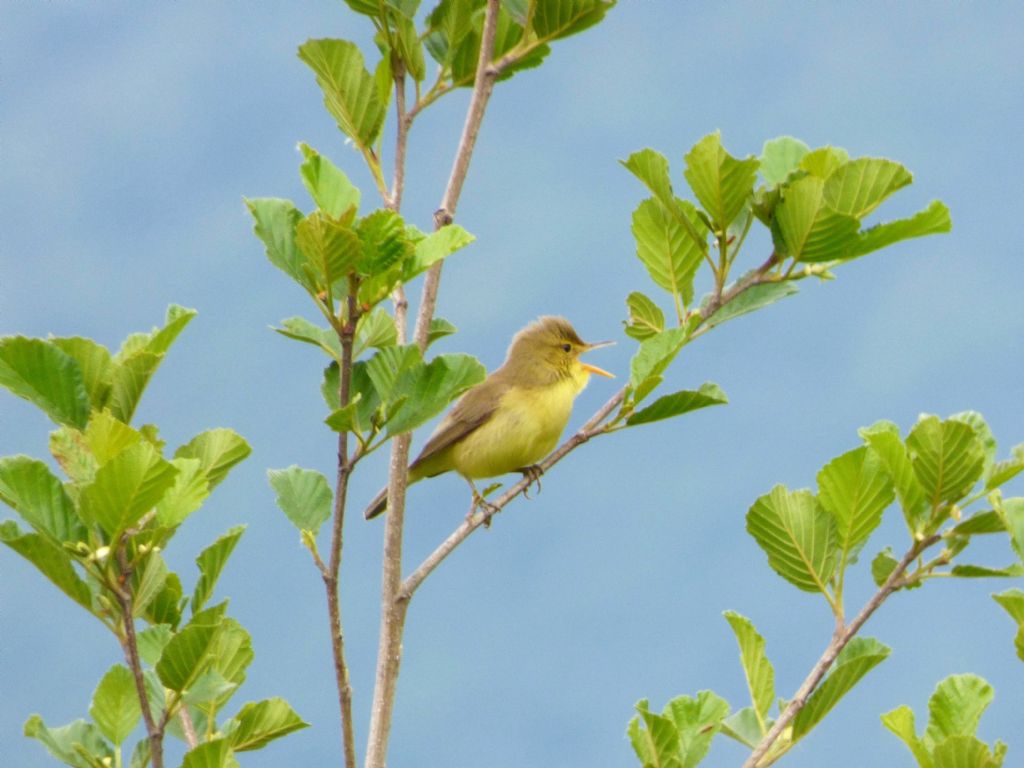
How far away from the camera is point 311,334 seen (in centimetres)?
279

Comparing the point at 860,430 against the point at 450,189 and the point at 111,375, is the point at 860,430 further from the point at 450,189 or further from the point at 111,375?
the point at 111,375

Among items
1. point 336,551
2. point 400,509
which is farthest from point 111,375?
point 400,509

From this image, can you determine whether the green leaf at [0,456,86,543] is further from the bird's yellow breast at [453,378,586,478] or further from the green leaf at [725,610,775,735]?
the bird's yellow breast at [453,378,586,478]

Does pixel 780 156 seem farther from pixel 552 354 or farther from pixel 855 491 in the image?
pixel 552 354

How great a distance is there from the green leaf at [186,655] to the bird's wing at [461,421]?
2.71m

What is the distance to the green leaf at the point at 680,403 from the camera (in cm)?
310

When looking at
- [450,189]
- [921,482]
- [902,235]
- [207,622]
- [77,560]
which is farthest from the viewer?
[450,189]

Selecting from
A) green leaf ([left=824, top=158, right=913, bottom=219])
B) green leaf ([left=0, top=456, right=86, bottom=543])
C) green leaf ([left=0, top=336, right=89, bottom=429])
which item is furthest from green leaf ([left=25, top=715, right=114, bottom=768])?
green leaf ([left=824, top=158, right=913, bottom=219])

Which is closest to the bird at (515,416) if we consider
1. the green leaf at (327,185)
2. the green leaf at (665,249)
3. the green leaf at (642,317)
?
the green leaf at (642,317)

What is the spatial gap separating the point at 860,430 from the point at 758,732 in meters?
0.70

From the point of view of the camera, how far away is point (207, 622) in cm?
261

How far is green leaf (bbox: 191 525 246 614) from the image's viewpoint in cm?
277

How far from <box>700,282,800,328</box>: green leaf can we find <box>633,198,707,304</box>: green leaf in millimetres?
155

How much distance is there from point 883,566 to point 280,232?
56.9 inches
